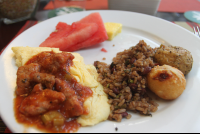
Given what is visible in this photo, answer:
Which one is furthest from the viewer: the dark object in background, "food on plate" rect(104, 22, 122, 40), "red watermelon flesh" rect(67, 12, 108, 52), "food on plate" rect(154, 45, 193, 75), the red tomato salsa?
the dark object in background

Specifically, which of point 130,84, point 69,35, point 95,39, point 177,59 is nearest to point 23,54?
point 69,35

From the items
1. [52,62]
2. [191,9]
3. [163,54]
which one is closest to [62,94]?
[52,62]

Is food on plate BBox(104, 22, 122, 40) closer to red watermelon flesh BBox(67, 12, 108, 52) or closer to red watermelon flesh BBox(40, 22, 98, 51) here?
red watermelon flesh BBox(67, 12, 108, 52)

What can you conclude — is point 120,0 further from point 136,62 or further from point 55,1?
point 136,62

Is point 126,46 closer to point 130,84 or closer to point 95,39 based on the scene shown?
point 95,39

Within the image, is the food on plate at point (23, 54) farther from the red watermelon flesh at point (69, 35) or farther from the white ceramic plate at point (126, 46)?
the red watermelon flesh at point (69, 35)

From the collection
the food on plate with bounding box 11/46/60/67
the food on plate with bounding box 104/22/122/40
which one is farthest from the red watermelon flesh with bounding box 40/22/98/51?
the food on plate with bounding box 11/46/60/67

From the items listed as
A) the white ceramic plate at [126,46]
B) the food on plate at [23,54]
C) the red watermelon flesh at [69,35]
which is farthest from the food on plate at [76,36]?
the food on plate at [23,54]

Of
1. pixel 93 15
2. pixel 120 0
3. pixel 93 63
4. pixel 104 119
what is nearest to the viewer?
pixel 104 119
